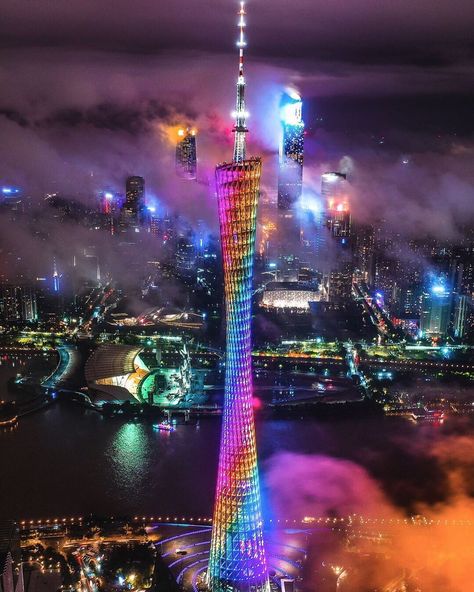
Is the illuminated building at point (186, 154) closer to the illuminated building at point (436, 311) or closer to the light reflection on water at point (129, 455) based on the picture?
the light reflection on water at point (129, 455)

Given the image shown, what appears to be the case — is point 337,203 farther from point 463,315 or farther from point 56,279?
point 56,279

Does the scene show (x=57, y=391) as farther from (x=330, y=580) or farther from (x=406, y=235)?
(x=406, y=235)

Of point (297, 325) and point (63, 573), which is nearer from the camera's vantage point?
point (63, 573)

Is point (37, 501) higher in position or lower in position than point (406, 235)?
lower

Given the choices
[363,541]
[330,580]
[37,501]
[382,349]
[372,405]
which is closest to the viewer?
[330,580]

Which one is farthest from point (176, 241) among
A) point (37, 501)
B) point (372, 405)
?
point (37, 501)

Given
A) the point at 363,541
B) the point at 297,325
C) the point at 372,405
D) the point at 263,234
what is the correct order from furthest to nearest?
the point at 263,234
the point at 297,325
the point at 372,405
the point at 363,541

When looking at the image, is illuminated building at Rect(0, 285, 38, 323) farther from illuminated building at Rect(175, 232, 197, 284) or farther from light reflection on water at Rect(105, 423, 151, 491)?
light reflection on water at Rect(105, 423, 151, 491)

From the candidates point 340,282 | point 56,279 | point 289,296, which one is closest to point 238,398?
point 56,279
